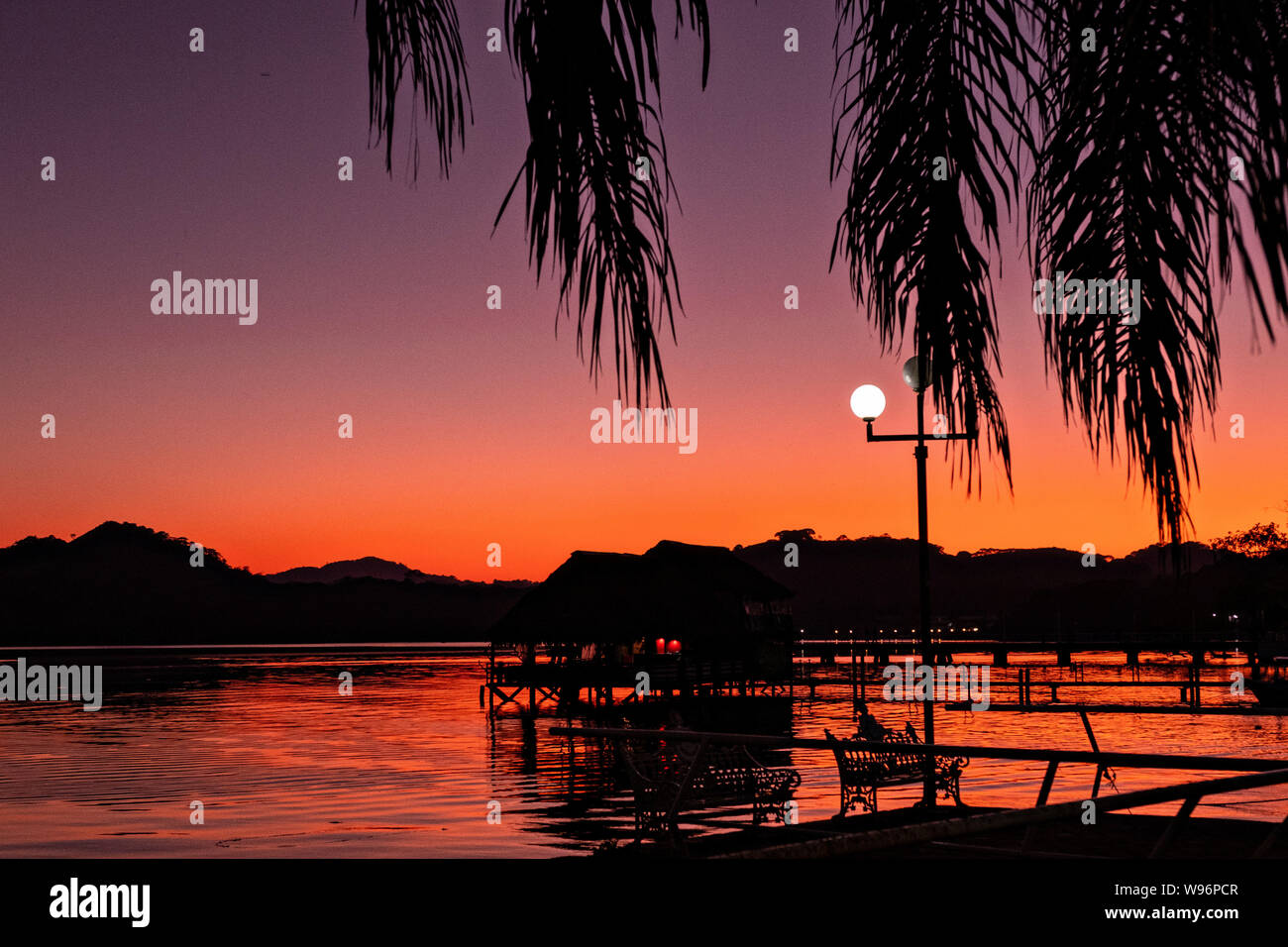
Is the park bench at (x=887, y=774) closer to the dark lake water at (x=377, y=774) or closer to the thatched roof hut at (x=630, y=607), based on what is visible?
the dark lake water at (x=377, y=774)

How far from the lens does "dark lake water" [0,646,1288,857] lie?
2127cm

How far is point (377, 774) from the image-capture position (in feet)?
107

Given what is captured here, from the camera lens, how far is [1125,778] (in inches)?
Result: 989

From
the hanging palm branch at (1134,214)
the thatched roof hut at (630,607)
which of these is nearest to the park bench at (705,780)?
the hanging palm branch at (1134,214)

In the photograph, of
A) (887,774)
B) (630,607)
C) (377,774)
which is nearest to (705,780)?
(887,774)

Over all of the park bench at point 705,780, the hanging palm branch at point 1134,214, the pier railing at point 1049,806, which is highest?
the hanging palm branch at point 1134,214

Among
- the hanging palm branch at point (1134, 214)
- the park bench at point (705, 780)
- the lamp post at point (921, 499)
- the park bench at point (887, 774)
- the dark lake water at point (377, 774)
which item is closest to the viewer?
the hanging palm branch at point (1134, 214)

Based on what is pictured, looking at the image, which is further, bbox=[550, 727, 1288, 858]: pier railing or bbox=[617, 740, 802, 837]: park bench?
bbox=[617, 740, 802, 837]: park bench

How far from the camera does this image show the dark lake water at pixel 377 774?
2127 centimetres

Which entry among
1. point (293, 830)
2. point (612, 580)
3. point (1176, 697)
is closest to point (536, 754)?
point (293, 830)

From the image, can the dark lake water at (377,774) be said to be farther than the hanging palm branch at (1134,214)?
Yes

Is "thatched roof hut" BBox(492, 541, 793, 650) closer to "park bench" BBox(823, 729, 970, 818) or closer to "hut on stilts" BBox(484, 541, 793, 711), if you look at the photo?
"hut on stilts" BBox(484, 541, 793, 711)

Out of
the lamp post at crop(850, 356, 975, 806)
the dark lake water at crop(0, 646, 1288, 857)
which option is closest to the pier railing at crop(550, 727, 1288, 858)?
the lamp post at crop(850, 356, 975, 806)
